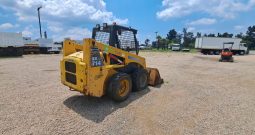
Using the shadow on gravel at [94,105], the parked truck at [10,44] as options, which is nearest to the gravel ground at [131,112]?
the shadow on gravel at [94,105]

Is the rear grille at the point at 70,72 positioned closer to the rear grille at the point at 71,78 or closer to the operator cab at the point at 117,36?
the rear grille at the point at 71,78

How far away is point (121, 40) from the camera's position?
650 centimetres

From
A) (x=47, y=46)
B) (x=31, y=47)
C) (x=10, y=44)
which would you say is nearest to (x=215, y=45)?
(x=47, y=46)

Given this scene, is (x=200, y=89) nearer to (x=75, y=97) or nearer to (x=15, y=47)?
(x=75, y=97)

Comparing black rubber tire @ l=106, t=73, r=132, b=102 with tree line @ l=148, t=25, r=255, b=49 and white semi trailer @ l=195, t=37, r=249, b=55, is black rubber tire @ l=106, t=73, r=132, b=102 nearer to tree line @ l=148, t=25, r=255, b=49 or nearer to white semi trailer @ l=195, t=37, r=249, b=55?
white semi trailer @ l=195, t=37, r=249, b=55

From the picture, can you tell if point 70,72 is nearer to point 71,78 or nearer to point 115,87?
point 71,78

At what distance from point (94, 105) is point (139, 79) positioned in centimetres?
196

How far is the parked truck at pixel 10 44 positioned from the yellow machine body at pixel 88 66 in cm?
2535

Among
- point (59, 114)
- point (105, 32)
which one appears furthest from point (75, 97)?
point (105, 32)

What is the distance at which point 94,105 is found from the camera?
552 centimetres

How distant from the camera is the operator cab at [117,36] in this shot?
6.11 metres

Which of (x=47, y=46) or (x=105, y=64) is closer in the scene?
(x=105, y=64)

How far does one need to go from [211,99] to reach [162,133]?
299 cm

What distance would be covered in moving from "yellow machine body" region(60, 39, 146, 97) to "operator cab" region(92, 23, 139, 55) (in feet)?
1.50
